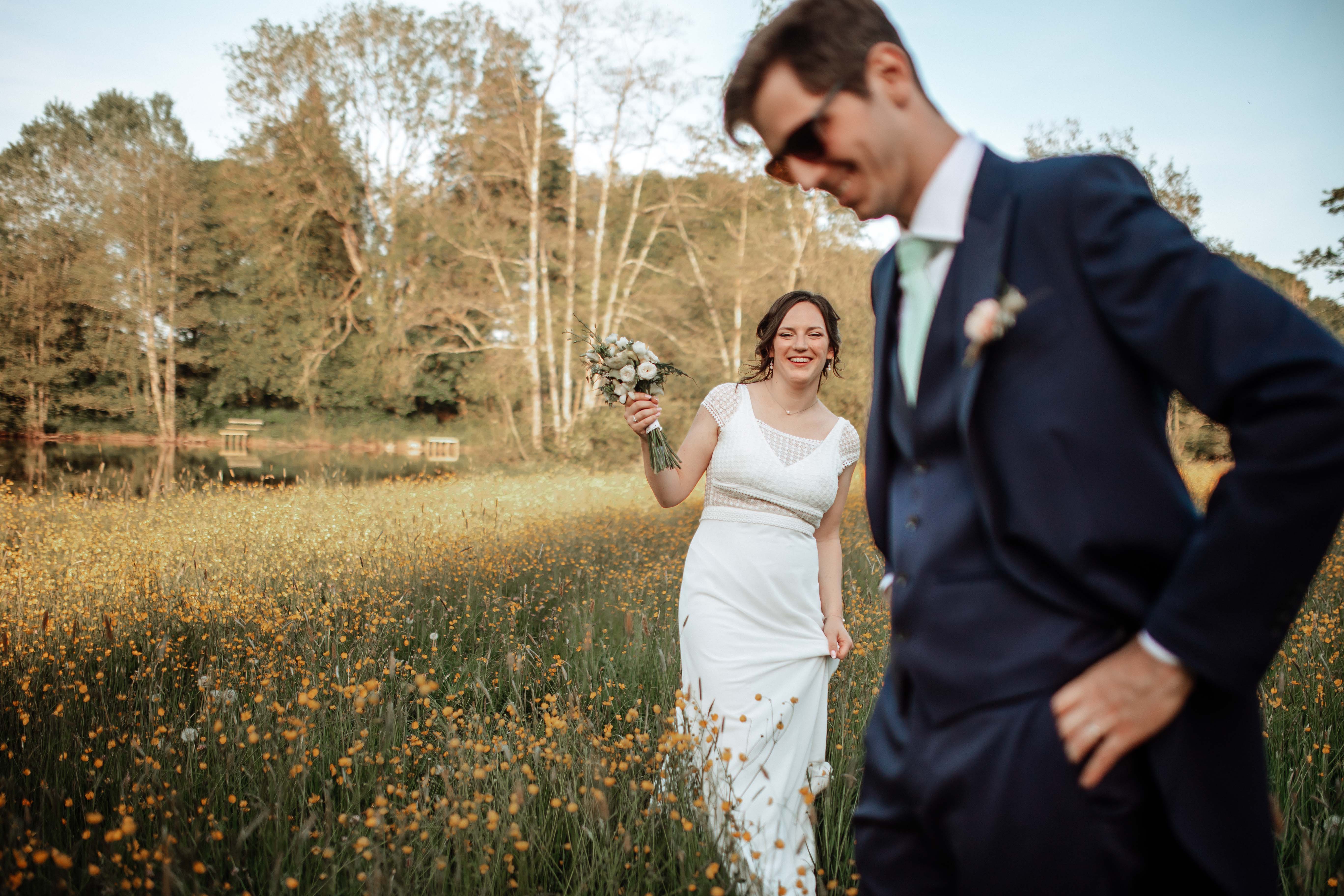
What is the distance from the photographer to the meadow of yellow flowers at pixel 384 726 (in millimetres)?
2141

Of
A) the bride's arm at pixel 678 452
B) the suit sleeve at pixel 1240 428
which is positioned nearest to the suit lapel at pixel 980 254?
the suit sleeve at pixel 1240 428

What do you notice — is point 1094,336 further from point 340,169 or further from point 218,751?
point 340,169

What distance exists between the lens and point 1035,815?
0.99 metres

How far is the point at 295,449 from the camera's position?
120 ft

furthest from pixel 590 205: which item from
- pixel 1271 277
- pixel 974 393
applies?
pixel 974 393

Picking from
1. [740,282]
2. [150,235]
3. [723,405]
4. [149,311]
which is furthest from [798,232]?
[149,311]

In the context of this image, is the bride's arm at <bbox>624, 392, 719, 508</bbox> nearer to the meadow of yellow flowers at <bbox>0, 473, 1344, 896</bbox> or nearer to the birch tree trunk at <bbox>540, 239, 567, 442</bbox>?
the meadow of yellow flowers at <bbox>0, 473, 1344, 896</bbox>

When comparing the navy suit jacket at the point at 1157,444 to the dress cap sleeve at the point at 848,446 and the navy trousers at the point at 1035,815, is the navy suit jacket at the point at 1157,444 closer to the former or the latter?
the navy trousers at the point at 1035,815

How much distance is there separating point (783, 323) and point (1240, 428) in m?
2.69

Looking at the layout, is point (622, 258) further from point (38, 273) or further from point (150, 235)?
point (38, 273)

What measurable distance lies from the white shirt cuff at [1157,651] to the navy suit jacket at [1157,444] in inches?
0.5

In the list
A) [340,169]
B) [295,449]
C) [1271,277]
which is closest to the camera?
[1271,277]

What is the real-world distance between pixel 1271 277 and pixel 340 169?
31.5 metres

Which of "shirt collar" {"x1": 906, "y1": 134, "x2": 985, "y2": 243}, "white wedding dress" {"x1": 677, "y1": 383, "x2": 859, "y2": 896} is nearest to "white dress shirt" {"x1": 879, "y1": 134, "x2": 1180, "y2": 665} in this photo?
"shirt collar" {"x1": 906, "y1": 134, "x2": 985, "y2": 243}
